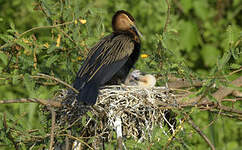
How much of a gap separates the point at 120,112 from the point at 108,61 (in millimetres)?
737

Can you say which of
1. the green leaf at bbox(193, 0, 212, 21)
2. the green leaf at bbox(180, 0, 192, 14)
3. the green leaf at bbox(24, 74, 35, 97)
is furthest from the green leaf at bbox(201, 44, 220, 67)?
the green leaf at bbox(24, 74, 35, 97)

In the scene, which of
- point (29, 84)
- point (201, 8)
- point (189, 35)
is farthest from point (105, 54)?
point (201, 8)

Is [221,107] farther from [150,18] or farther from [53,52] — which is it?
[150,18]

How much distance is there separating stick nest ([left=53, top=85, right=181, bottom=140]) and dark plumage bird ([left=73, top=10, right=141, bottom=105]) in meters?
0.12

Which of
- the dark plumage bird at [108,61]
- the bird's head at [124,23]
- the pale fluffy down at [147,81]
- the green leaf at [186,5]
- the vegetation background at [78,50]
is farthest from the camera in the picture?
the green leaf at [186,5]

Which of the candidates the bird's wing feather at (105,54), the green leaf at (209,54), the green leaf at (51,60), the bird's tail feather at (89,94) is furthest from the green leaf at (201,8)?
the bird's tail feather at (89,94)

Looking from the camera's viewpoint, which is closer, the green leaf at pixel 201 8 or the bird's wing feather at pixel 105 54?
the bird's wing feather at pixel 105 54

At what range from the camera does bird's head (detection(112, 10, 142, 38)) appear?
501 centimetres

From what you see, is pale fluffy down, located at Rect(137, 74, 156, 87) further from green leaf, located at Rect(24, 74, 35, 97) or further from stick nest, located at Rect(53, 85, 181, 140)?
green leaf, located at Rect(24, 74, 35, 97)

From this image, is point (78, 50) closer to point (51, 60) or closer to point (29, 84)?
point (51, 60)

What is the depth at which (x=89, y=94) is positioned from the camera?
362 cm

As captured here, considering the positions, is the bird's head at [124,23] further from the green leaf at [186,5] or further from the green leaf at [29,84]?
the green leaf at [186,5]

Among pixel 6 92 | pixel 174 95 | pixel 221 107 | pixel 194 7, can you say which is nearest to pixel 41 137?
pixel 174 95

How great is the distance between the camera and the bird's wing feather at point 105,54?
4.07 meters
